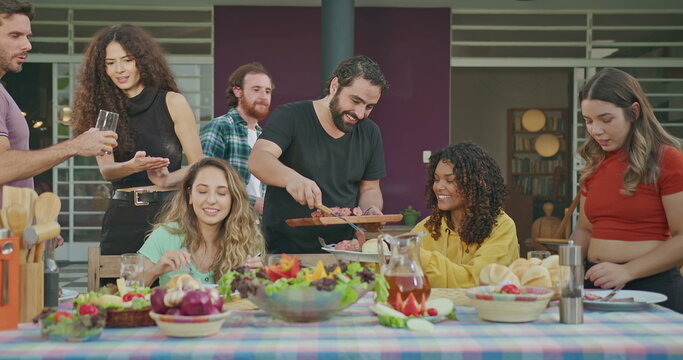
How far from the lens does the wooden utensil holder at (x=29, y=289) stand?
1761mm

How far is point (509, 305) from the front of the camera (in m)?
1.77

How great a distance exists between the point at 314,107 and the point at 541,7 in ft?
18.7

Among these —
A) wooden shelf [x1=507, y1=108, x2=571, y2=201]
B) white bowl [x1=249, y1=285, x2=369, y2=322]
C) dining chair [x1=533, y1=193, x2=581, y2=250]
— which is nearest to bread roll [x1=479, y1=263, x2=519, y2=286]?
white bowl [x1=249, y1=285, x2=369, y2=322]

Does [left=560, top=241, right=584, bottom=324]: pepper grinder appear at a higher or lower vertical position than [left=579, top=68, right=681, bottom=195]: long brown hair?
lower

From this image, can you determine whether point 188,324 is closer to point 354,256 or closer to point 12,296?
point 12,296

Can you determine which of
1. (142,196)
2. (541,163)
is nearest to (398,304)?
(142,196)

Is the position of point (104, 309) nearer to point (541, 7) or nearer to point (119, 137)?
point (119, 137)

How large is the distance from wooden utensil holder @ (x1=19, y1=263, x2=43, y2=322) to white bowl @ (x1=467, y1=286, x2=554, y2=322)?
1038mm

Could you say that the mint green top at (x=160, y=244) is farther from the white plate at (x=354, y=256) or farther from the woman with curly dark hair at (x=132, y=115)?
the white plate at (x=354, y=256)

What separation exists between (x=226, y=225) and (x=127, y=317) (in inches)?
34.0

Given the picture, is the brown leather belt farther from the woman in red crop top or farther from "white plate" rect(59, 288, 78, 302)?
the woman in red crop top

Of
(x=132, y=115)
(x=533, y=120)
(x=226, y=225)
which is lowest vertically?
(x=226, y=225)

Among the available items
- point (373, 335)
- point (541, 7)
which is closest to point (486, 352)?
point (373, 335)

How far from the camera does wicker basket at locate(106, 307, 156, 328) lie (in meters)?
1.73
